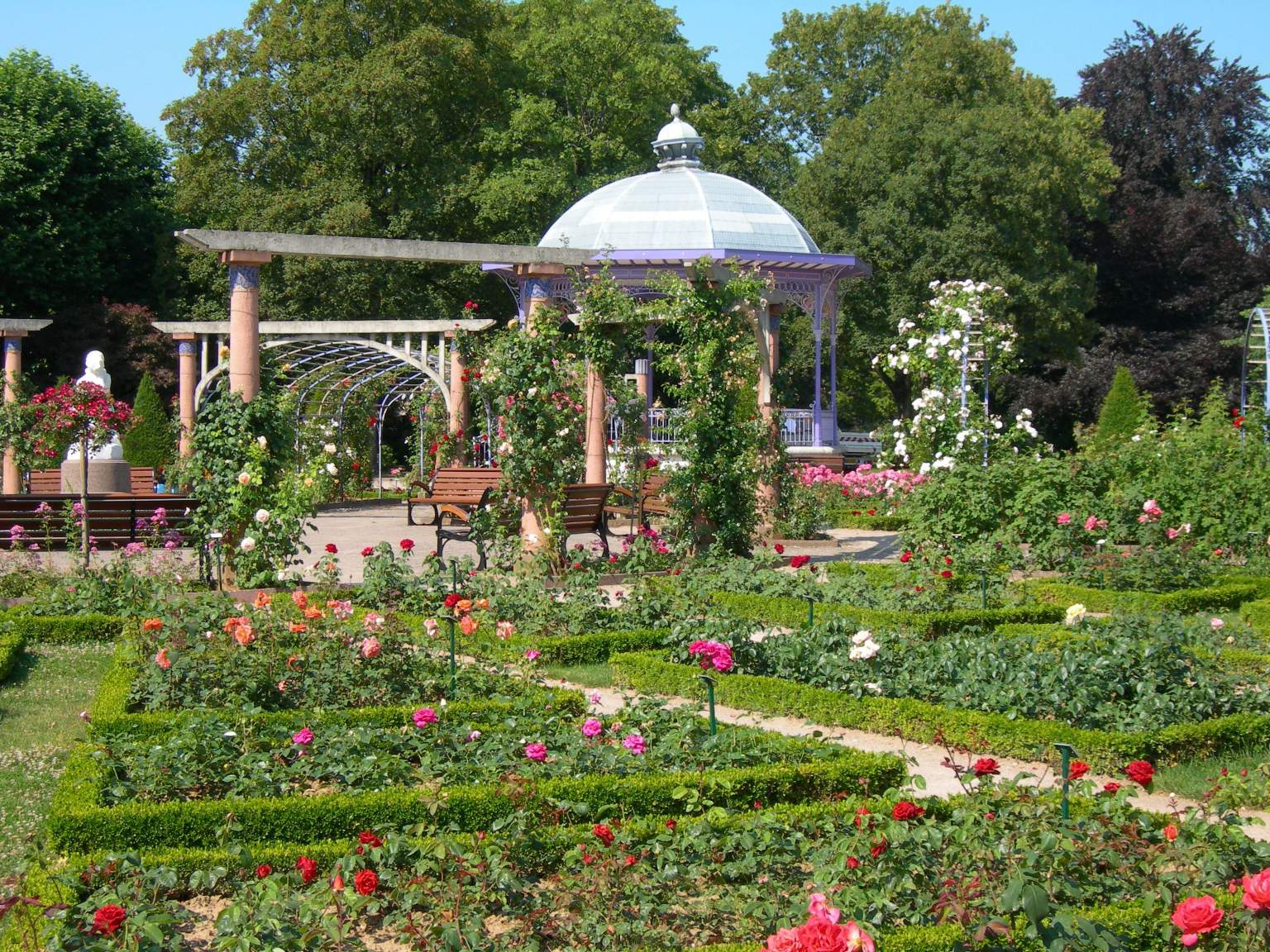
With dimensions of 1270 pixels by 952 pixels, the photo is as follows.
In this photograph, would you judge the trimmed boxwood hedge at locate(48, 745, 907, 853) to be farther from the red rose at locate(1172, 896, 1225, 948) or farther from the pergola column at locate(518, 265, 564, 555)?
the pergola column at locate(518, 265, 564, 555)

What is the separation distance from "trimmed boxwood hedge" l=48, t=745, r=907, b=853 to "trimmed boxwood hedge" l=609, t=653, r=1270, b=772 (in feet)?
4.12

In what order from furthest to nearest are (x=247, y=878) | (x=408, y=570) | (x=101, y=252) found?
(x=101, y=252) < (x=408, y=570) < (x=247, y=878)

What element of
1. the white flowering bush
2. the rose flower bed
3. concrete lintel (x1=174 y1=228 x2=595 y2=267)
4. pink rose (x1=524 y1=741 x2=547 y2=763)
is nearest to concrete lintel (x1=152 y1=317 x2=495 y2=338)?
the white flowering bush

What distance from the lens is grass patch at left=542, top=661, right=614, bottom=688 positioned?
25.5 ft

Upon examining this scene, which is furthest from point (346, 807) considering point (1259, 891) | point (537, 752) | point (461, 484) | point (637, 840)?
point (461, 484)

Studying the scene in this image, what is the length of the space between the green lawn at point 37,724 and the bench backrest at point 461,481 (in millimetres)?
8238

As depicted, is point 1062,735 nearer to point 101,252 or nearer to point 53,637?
point 53,637

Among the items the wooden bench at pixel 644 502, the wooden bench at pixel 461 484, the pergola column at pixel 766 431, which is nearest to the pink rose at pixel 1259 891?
the wooden bench at pixel 644 502

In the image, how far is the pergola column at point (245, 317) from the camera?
10.5 m

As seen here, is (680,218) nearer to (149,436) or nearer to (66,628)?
(149,436)

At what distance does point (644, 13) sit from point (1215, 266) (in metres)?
15.3

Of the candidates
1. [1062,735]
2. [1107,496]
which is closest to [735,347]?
[1107,496]

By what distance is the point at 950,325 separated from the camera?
16766 mm

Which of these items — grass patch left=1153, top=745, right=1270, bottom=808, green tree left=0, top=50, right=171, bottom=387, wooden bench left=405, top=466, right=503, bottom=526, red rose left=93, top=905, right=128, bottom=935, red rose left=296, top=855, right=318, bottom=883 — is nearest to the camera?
red rose left=93, top=905, right=128, bottom=935
